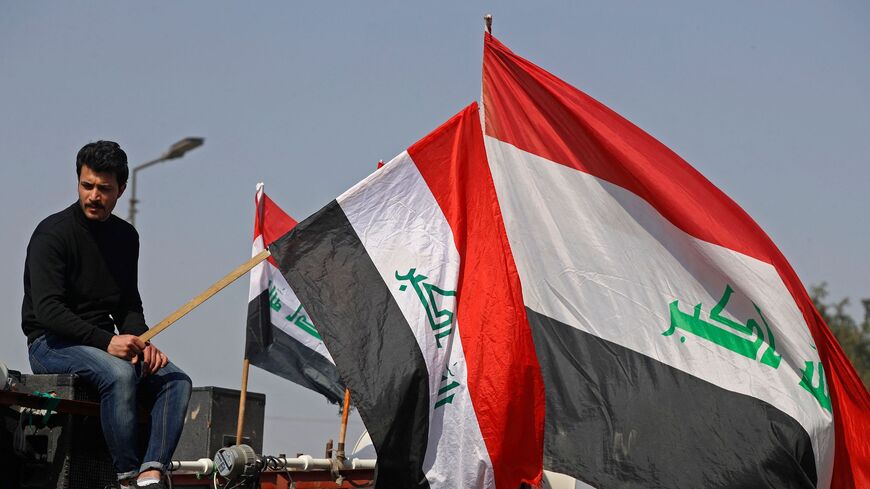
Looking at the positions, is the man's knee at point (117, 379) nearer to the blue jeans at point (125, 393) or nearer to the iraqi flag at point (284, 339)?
the blue jeans at point (125, 393)

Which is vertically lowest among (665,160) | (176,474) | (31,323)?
(176,474)

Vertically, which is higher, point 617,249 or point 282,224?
point 282,224

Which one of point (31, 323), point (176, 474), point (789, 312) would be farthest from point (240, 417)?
point (789, 312)

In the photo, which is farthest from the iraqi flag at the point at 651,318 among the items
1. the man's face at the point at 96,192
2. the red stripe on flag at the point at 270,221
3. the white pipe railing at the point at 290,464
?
the red stripe on flag at the point at 270,221

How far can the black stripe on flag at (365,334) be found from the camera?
6922mm

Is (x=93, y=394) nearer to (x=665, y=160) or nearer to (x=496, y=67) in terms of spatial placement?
(x=496, y=67)

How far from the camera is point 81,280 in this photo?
21.0 ft

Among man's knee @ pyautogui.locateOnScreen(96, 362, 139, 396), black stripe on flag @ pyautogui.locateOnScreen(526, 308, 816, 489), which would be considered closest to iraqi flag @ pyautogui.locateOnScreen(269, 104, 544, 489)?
black stripe on flag @ pyautogui.locateOnScreen(526, 308, 816, 489)

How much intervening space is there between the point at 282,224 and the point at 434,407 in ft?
26.5

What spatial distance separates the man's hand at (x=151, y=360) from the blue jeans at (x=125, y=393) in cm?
6

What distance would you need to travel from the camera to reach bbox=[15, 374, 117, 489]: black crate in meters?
6.17

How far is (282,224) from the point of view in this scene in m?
14.8

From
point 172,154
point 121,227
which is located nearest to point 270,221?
point 172,154

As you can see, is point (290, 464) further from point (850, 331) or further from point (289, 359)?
point (850, 331)
